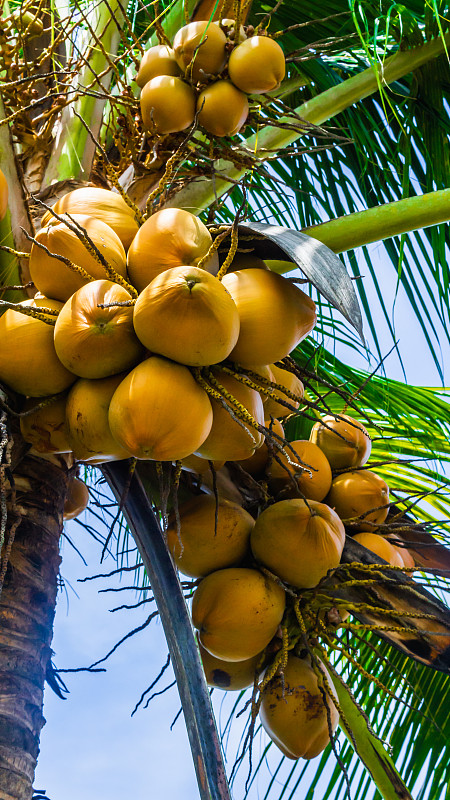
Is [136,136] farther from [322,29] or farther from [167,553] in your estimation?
[322,29]

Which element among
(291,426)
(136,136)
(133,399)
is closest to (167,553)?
(133,399)

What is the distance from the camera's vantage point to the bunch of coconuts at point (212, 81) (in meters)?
1.42

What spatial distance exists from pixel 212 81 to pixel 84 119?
0.26 meters

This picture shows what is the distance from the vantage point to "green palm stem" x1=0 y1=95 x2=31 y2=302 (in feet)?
4.15

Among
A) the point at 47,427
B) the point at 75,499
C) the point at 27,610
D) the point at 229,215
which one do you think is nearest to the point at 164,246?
the point at 47,427

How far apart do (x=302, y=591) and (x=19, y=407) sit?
548 millimetres

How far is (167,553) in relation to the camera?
42.3 inches

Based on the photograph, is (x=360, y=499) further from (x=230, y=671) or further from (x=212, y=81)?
(x=212, y=81)

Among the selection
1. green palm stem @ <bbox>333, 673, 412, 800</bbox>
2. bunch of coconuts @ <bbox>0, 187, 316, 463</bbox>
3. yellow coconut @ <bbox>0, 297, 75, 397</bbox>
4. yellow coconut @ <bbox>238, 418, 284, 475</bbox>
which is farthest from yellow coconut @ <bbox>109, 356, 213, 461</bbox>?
green palm stem @ <bbox>333, 673, 412, 800</bbox>

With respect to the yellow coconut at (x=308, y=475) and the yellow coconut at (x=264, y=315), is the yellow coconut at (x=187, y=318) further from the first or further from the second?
the yellow coconut at (x=308, y=475)

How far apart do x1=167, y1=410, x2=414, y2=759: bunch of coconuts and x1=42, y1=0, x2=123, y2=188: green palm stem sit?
22.6 inches

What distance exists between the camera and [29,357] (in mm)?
1051

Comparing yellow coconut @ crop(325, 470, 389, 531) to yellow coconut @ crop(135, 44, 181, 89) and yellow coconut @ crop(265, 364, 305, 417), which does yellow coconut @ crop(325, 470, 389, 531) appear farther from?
yellow coconut @ crop(135, 44, 181, 89)

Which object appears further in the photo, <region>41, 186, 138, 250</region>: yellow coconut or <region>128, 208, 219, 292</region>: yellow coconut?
<region>41, 186, 138, 250</region>: yellow coconut
